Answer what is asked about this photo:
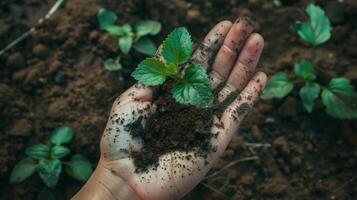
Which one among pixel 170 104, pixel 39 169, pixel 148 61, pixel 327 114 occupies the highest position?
pixel 148 61

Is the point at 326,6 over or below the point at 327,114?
over

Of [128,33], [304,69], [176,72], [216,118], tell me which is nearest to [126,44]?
[128,33]

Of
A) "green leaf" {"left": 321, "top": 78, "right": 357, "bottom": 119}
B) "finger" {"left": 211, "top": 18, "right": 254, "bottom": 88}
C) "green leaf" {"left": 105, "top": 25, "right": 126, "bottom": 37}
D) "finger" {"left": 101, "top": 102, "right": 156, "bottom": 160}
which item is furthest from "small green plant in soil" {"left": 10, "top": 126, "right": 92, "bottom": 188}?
"green leaf" {"left": 321, "top": 78, "right": 357, "bottom": 119}

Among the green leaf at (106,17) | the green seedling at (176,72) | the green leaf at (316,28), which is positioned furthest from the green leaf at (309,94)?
the green leaf at (106,17)

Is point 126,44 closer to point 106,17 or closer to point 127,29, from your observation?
point 127,29

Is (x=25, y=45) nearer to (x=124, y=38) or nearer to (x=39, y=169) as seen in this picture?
(x=124, y=38)

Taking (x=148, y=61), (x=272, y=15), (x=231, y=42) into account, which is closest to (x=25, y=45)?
(x=148, y=61)

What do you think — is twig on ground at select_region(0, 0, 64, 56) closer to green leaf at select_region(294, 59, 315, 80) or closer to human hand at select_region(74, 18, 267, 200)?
human hand at select_region(74, 18, 267, 200)
